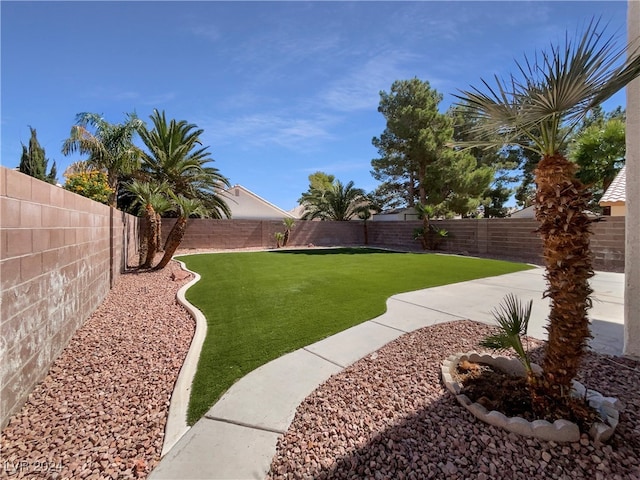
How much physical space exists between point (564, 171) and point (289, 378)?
302 cm

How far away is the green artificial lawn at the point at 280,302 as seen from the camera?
3.61 metres

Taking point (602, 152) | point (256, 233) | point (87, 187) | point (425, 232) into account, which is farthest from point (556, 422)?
point (602, 152)

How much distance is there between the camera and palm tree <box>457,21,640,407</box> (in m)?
2.08

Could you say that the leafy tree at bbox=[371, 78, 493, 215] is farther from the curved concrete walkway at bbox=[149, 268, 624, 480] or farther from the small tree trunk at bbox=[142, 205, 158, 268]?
the small tree trunk at bbox=[142, 205, 158, 268]

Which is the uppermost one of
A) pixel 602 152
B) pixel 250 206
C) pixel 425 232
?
pixel 602 152

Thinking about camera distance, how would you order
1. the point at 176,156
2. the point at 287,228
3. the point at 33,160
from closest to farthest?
the point at 176,156 < the point at 33,160 < the point at 287,228

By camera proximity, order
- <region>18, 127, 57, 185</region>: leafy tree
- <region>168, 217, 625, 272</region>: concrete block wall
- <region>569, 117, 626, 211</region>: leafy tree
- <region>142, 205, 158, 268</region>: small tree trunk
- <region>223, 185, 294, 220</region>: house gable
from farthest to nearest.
Result: <region>223, 185, 294, 220</region>: house gable, <region>18, 127, 57, 185</region>: leafy tree, <region>569, 117, 626, 211</region>: leafy tree, <region>168, 217, 625, 272</region>: concrete block wall, <region>142, 205, 158, 268</region>: small tree trunk

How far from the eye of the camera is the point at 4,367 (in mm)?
2383

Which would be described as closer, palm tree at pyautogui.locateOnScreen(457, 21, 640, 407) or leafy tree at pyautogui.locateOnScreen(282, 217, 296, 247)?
palm tree at pyautogui.locateOnScreen(457, 21, 640, 407)

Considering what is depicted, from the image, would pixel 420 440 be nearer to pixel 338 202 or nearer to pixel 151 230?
pixel 151 230

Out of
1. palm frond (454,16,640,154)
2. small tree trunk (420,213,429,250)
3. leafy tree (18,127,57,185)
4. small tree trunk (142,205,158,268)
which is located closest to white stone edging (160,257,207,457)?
palm frond (454,16,640,154)

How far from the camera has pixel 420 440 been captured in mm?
2289

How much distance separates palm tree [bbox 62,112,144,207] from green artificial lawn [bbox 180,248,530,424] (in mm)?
9483

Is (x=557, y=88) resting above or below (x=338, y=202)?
below
